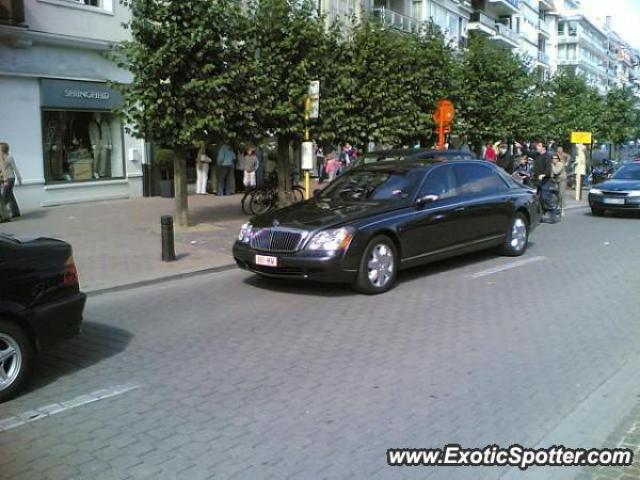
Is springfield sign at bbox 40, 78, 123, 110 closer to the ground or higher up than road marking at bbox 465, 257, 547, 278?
higher up

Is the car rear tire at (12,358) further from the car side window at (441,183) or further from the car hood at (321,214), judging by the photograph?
the car side window at (441,183)

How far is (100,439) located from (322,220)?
4.53 m

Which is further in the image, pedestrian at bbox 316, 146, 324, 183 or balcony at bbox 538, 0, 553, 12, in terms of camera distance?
balcony at bbox 538, 0, 553, 12

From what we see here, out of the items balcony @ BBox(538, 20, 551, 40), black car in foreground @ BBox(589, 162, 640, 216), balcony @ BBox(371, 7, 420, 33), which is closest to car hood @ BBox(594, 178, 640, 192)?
black car in foreground @ BBox(589, 162, 640, 216)

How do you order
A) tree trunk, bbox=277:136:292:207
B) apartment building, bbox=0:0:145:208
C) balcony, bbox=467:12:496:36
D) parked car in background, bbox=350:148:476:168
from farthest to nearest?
1. balcony, bbox=467:12:496:36
2. tree trunk, bbox=277:136:292:207
3. apartment building, bbox=0:0:145:208
4. parked car in background, bbox=350:148:476:168

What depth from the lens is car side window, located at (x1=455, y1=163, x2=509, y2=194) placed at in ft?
32.9

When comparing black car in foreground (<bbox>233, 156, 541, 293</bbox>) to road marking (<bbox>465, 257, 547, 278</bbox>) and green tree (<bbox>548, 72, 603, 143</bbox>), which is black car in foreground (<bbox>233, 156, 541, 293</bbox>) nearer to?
road marking (<bbox>465, 257, 547, 278</bbox>)

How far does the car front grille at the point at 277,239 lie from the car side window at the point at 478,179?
3139mm

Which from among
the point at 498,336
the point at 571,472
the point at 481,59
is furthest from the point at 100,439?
the point at 481,59

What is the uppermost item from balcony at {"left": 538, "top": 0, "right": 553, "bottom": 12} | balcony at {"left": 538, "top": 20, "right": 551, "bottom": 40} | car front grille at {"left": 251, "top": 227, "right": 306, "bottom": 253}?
balcony at {"left": 538, "top": 0, "right": 553, "bottom": 12}

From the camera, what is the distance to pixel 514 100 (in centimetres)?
2316

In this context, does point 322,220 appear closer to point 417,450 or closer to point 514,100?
point 417,450

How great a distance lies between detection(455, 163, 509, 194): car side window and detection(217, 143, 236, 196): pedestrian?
11296mm

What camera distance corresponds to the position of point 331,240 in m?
7.87
